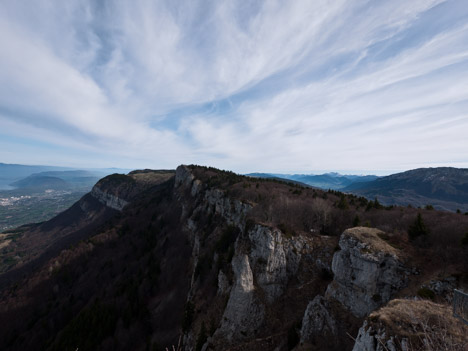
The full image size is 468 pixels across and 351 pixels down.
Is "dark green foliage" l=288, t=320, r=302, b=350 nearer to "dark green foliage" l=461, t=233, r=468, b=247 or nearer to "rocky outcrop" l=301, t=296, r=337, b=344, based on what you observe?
"rocky outcrop" l=301, t=296, r=337, b=344

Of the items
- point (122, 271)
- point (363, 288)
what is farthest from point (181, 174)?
point (363, 288)

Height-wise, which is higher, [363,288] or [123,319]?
[363,288]

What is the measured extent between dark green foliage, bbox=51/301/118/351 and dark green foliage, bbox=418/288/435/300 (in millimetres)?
75736

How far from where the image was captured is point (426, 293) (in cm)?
1905

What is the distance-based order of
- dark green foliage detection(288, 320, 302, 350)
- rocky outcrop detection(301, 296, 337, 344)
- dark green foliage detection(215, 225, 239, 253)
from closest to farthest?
rocky outcrop detection(301, 296, 337, 344)
dark green foliage detection(288, 320, 302, 350)
dark green foliage detection(215, 225, 239, 253)

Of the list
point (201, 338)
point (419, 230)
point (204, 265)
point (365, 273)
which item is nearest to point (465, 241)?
point (419, 230)

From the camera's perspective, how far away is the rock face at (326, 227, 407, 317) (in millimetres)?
23078

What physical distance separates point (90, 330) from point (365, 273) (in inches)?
3007

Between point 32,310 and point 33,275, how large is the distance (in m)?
25.7

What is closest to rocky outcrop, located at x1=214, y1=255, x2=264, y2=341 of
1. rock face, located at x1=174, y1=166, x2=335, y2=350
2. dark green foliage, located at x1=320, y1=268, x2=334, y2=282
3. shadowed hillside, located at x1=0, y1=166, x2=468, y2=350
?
rock face, located at x1=174, y1=166, x2=335, y2=350

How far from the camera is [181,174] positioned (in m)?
125

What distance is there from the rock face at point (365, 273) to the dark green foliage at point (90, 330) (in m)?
66.3

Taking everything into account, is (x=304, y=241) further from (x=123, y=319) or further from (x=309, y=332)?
(x=123, y=319)

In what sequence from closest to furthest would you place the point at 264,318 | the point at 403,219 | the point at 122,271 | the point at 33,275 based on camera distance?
1. the point at 264,318
2. the point at 403,219
3. the point at 122,271
4. the point at 33,275
